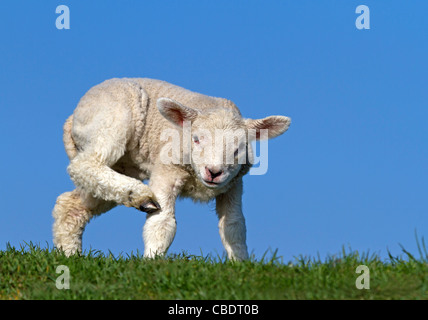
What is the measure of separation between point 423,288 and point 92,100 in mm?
5596

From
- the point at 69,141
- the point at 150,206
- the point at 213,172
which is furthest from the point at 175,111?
the point at 69,141

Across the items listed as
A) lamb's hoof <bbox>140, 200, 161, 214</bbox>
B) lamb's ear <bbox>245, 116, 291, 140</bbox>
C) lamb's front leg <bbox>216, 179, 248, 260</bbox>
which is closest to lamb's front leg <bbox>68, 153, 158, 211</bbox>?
lamb's hoof <bbox>140, 200, 161, 214</bbox>

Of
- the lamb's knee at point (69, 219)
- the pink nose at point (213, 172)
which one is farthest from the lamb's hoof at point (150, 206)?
the lamb's knee at point (69, 219)

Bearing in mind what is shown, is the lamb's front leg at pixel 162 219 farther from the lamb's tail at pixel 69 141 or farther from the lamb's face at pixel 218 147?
the lamb's tail at pixel 69 141

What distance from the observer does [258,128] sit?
29.1 ft

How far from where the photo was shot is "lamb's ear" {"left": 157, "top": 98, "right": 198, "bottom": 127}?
8477 millimetres

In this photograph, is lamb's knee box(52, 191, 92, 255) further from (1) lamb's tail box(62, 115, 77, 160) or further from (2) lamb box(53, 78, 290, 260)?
(1) lamb's tail box(62, 115, 77, 160)

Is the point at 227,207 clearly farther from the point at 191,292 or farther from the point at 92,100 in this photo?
the point at 191,292

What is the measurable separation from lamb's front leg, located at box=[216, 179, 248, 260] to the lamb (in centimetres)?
1

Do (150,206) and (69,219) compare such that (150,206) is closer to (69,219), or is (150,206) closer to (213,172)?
(213,172)

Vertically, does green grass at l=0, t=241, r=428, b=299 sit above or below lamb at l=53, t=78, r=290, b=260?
below

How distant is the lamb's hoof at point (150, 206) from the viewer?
8.45 meters
